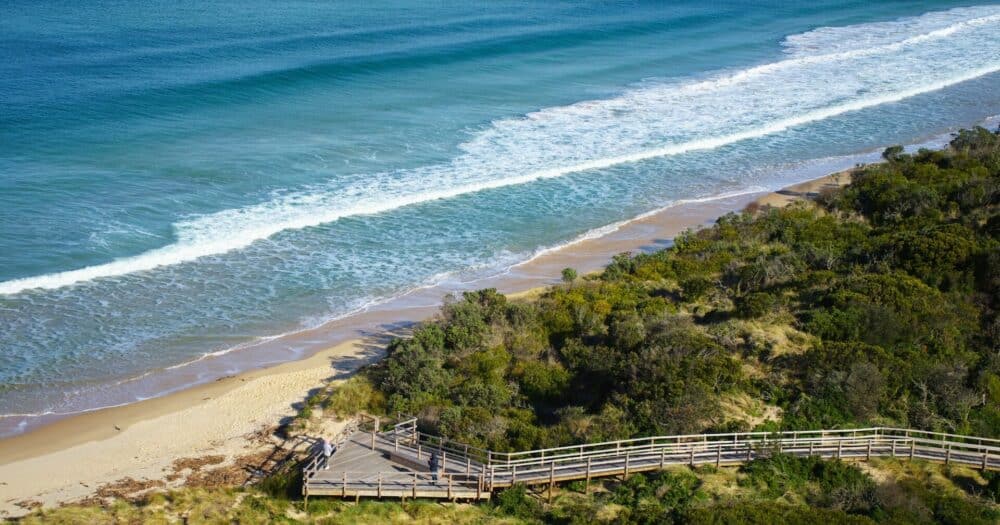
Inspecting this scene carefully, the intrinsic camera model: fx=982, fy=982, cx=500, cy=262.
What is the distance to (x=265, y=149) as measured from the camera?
143 ft

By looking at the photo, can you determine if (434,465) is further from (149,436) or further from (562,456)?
(149,436)

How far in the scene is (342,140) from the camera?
45594 millimetres

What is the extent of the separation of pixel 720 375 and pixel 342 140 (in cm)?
2722

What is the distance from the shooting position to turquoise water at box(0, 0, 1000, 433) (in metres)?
30.0

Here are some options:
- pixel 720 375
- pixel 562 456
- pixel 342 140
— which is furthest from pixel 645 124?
pixel 562 456

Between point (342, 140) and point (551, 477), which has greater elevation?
point (342, 140)

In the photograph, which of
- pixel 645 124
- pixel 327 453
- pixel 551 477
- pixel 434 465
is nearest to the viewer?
pixel 551 477

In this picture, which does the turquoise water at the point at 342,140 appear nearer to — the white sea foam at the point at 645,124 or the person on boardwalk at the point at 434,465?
the white sea foam at the point at 645,124

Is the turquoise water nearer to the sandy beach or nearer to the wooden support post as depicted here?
the sandy beach

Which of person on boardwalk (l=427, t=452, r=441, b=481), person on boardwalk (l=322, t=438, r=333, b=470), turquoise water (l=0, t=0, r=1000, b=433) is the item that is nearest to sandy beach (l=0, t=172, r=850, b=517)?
turquoise water (l=0, t=0, r=1000, b=433)

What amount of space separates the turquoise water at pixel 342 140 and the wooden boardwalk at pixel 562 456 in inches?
321

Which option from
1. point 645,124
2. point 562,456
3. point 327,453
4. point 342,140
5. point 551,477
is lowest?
point 551,477

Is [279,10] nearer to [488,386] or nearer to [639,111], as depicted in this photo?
[639,111]

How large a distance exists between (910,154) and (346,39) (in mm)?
37507
